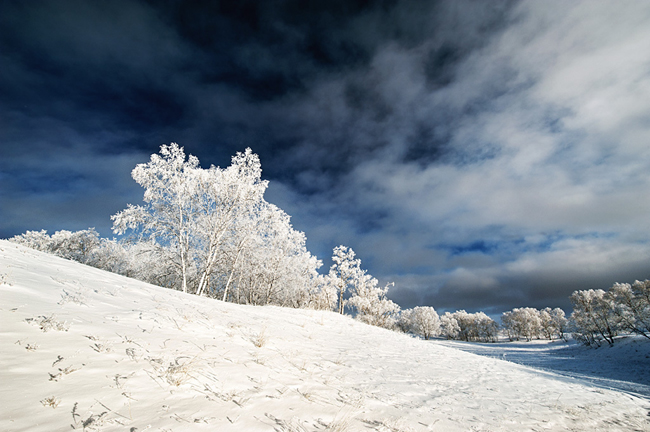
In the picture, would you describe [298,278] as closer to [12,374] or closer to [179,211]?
[179,211]

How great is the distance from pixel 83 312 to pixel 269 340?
4525mm

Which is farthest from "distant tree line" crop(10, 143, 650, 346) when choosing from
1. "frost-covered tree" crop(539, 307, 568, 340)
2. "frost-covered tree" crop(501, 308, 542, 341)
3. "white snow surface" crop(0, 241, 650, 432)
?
"frost-covered tree" crop(539, 307, 568, 340)

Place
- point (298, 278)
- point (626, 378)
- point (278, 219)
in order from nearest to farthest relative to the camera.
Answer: point (278, 219) < point (626, 378) < point (298, 278)

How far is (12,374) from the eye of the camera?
9.71ft

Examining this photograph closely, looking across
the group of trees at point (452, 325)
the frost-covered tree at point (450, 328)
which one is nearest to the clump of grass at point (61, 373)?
the group of trees at point (452, 325)

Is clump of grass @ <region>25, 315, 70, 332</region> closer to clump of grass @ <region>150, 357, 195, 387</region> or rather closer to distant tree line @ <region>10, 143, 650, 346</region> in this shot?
clump of grass @ <region>150, 357, 195, 387</region>

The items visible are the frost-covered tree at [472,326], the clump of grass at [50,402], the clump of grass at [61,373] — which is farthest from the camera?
the frost-covered tree at [472,326]

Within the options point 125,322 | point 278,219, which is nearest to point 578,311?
point 278,219

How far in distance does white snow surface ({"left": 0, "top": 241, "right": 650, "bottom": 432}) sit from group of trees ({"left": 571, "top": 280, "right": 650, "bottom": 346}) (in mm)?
57946

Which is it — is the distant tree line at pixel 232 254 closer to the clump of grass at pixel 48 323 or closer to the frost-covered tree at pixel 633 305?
the frost-covered tree at pixel 633 305

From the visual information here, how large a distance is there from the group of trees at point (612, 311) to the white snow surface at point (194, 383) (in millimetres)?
57946

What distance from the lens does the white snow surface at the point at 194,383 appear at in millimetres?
3004

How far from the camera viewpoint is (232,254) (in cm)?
2623

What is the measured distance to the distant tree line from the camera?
21.0 m
